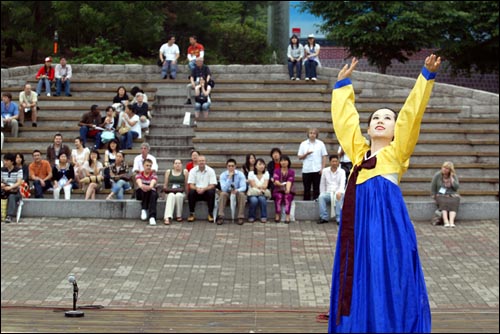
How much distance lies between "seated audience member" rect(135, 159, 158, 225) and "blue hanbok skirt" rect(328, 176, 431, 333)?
1084 cm

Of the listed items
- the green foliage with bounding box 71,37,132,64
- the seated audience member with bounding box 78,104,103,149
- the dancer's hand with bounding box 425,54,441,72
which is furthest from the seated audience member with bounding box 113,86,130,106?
the dancer's hand with bounding box 425,54,441,72

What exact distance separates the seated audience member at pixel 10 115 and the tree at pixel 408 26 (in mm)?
10809

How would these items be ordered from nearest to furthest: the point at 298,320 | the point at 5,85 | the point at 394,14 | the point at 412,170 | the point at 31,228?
the point at 298,320, the point at 31,228, the point at 412,170, the point at 5,85, the point at 394,14

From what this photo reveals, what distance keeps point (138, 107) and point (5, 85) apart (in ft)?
18.6

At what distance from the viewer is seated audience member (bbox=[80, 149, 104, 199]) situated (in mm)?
18359

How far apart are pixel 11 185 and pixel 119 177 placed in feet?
6.52

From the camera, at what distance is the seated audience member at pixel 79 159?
1858cm

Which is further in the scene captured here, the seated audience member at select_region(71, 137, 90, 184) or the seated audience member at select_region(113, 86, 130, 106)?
the seated audience member at select_region(113, 86, 130, 106)

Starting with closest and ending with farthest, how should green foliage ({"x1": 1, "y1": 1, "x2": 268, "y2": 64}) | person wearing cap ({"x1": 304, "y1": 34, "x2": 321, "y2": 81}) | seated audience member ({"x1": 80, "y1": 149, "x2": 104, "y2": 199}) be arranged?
seated audience member ({"x1": 80, "y1": 149, "x2": 104, "y2": 199}), person wearing cap ({"x1": 304, "y1": 34, "x2": 321, "y2": 81}), green foliage ({"x1": 1, "y1": 1, "x2": 268, "y2": 64})

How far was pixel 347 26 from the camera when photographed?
2917 cm

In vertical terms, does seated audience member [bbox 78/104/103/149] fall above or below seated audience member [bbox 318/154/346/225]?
above

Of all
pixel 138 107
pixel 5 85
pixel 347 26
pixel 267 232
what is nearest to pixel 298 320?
pixel 267 232

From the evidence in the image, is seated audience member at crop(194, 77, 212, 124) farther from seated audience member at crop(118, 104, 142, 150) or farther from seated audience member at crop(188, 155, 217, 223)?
seated audience member at crop(188, 155, 217, 223)

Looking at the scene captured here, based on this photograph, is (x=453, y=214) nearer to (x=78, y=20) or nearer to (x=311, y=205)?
(x=311, y=205)
